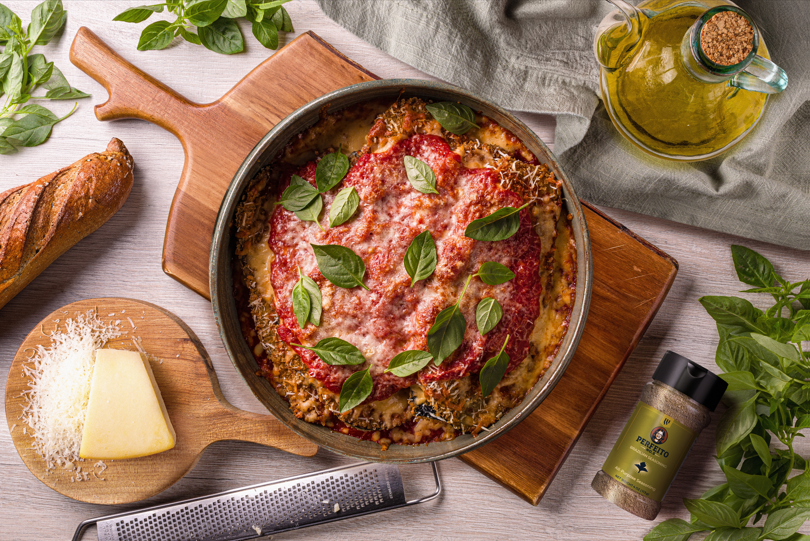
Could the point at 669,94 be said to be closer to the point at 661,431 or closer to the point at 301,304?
the point at 661,431

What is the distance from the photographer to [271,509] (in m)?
2.29

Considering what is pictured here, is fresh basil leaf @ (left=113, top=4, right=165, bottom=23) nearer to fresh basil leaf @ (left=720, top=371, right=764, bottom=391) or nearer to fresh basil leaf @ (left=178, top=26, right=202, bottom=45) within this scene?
fresh basil leaf @ (left=178, top=26, right=202, bottom=45)

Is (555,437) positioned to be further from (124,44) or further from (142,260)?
(124,44)

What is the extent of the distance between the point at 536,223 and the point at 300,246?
83 centimetres

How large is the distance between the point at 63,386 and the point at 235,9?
66.8 inches

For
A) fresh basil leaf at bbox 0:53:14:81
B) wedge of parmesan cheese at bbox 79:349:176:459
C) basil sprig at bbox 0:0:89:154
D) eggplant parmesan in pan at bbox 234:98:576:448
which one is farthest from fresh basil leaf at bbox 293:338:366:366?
fresh basil leaf at bbox 0:53:14:81

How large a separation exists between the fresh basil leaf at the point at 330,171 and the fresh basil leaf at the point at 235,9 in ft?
2.73

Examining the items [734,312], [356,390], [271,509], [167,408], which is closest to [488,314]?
[356,390]

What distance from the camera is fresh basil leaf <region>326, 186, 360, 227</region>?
1773 millimetres

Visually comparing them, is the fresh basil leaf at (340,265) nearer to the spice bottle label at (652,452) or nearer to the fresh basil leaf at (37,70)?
the spice bottle label at (652,452)

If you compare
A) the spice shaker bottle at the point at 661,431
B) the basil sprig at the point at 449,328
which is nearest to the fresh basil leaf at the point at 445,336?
the basil sprig at the point at 449,328

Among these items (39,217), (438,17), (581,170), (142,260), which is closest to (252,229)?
(142,260)

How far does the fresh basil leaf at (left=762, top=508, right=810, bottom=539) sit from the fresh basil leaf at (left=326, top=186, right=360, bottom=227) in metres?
1.83

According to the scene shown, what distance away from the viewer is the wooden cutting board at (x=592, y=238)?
2.19 metres
